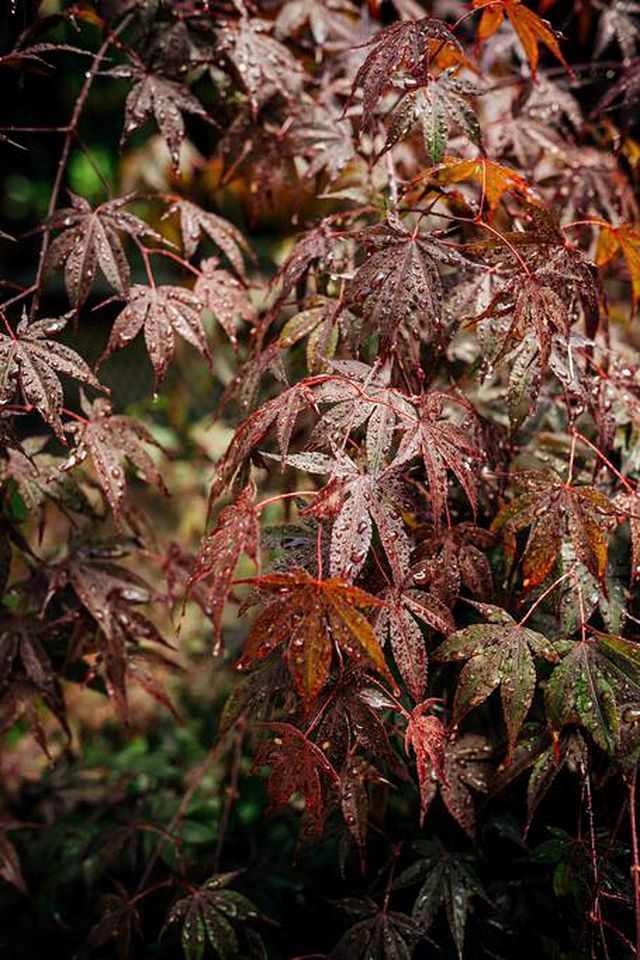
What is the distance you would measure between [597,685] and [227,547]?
497 millimetres

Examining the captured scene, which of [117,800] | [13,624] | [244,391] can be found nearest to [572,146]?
[244,391]

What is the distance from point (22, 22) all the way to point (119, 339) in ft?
2.13

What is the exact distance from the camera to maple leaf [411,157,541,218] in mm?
1159

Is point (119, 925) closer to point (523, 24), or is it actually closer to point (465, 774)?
point (465, 774)

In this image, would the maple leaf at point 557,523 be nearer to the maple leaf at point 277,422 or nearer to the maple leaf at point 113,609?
the maple leaf at point 277,422

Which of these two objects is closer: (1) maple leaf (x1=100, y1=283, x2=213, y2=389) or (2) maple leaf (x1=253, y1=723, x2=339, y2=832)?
(2) maple leaf (x1=253, y1=723, x2=339, y2=832)

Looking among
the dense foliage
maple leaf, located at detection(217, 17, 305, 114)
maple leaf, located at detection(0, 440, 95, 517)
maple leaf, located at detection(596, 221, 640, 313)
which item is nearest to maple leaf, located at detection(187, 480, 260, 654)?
the dense foliage

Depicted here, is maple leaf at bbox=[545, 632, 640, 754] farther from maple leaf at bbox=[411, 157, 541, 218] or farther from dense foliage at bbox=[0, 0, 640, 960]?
maple leaf at bbox=[411, 157, 541, 218]

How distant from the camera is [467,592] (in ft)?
4.63

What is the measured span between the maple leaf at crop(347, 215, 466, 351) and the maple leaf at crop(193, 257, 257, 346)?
330 millimetres

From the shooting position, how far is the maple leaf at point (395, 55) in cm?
112

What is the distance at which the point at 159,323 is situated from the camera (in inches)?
50.4

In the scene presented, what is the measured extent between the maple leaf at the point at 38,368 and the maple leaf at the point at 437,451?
1.41ft

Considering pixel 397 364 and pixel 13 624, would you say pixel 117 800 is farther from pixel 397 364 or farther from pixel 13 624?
pixel 397 364
